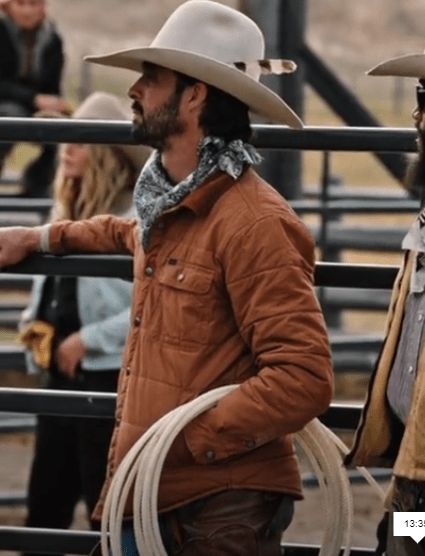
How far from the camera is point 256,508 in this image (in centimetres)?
421

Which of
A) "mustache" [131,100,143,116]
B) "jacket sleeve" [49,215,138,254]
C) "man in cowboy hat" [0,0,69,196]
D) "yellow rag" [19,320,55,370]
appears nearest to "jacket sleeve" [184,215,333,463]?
"mustache" [131,100,143,116]

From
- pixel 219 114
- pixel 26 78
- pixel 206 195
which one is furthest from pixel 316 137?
pixel 26 78

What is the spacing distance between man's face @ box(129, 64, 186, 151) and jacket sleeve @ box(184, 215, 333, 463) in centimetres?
31

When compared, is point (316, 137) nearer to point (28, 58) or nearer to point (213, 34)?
point (213, 34)

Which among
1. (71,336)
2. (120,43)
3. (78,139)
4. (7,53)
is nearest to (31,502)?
(71,336)

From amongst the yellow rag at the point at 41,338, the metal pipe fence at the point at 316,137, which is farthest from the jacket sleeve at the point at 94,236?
the yellow rag at the point at 41,338

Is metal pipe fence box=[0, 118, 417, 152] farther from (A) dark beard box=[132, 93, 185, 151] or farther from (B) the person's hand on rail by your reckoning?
(A) dark beard box=[132, 93, 185, 151]

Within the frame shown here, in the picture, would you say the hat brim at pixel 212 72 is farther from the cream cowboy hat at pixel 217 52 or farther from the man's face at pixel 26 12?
the man's face at pixel 26 12

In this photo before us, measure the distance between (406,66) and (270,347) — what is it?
2.17 ft

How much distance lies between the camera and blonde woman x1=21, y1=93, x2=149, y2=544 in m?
5.81

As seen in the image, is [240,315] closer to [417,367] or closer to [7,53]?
[417,367]

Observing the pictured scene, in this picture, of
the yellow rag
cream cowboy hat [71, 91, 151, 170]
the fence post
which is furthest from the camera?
the fence post

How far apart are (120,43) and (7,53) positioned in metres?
31.9

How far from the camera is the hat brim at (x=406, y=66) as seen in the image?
411 centimetres
